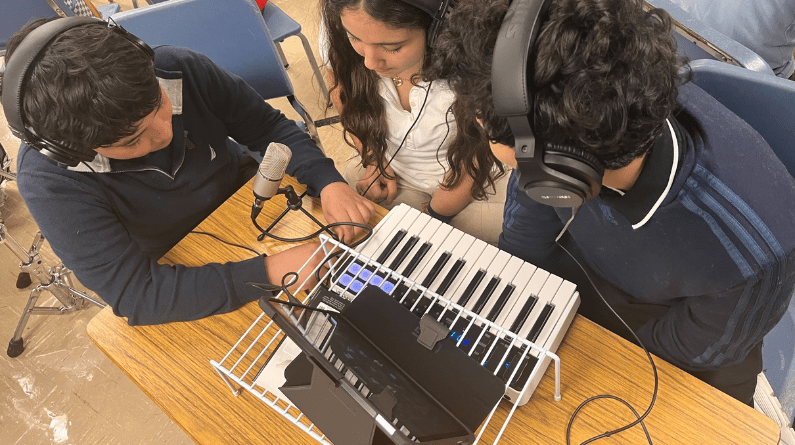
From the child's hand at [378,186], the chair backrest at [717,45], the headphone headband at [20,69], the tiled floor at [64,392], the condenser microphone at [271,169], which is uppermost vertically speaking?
the headphone headband at [20,69]

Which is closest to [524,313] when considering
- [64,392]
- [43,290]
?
[64,392]

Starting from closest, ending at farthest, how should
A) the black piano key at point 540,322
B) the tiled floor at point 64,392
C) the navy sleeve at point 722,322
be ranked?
the navy sleeve at point 722,322
the black piano key at point 540,322
the tiled floor at point 64,392

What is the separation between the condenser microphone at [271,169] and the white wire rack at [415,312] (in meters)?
0.19

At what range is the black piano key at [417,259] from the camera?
1.11 metres

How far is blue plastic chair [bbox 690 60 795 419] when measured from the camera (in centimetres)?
107

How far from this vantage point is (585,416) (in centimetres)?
96

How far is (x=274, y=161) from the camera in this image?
3.80 ft

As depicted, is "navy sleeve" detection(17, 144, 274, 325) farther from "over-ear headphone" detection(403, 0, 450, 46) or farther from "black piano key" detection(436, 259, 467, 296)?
"over-ear headphone" detection(403, 0, 450, 46)

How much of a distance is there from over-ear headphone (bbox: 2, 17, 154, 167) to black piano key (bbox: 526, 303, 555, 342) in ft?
3.20

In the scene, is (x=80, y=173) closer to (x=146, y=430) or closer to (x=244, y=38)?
(x=244, y=38)

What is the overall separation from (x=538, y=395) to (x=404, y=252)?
1.33 ft

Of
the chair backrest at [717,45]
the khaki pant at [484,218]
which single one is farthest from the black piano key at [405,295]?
the chair backrest at [717,45]

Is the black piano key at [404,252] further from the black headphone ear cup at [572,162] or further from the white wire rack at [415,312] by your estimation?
the black headphone ear cup at [572,162]

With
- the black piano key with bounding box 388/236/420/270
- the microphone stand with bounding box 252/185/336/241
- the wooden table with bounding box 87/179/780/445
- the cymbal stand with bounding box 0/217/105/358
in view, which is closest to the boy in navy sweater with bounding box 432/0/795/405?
the wooden table with bounding box 87/179/780/445
